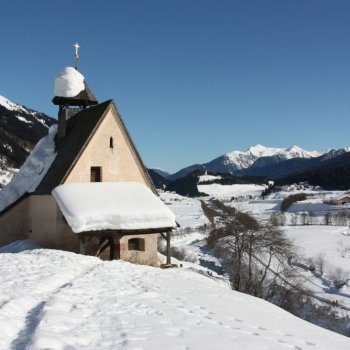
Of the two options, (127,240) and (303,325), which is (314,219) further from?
(303,325)

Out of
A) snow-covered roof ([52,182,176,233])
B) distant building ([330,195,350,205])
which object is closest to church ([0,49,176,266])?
snow-covered roof ([52,182,176,233])

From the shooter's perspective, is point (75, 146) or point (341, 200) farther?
point (341, 200)

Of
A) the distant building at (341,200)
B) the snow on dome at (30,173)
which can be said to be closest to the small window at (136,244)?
the snow on dome at (30,173)

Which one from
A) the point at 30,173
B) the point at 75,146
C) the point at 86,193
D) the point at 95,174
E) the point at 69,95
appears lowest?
the point at 86,193

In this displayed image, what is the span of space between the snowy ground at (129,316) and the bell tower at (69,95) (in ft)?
48.8

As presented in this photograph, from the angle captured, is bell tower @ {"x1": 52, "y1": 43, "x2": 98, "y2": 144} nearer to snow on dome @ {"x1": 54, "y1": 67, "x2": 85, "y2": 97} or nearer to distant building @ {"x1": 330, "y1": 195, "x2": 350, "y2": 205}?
snow on dome @ {"x1": 54, "y1": 67, "x2": 85, "y2": 97}

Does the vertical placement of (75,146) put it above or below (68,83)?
below

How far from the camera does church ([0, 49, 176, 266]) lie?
2195cm

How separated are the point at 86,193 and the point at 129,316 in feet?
44.9

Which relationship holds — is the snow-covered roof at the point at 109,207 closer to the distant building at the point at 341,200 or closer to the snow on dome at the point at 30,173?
the snow on dome at the point at 30,173

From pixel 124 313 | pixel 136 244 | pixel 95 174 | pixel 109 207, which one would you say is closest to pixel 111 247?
pixel 109 207

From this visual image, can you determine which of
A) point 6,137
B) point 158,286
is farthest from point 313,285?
point 6,137

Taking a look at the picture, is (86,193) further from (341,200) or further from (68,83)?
(341,200)

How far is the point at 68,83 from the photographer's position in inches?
1153
